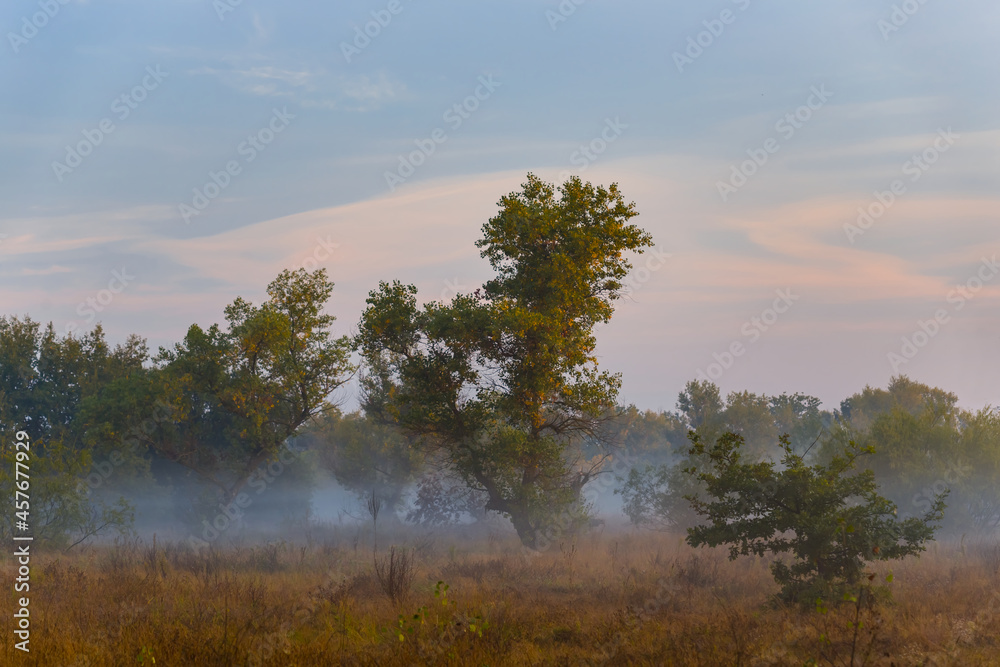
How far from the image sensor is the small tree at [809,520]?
14117 mm

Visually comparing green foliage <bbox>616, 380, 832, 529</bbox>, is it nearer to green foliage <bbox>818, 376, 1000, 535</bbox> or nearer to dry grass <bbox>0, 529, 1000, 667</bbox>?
green foliage <bbox>818, 376, 1000, 535</bbox>

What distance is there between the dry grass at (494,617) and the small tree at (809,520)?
896 millimetres

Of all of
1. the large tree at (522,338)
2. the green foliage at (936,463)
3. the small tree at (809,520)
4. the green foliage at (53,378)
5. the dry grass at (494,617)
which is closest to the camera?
the dry grass at (494,617)

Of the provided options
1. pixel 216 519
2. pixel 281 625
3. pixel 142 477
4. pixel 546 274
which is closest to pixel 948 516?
pixel 546 274

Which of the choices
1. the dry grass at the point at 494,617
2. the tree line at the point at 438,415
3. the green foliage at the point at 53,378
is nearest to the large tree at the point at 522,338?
the tree line at the point at 438,415

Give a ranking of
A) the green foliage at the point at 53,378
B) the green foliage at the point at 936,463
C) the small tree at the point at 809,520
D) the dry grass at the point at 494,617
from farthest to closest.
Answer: the green foliage at the point at 53,378, the green foliage at the point at 936,463, the small tree at the point at 809,520, the dry grass at the point at 494,617

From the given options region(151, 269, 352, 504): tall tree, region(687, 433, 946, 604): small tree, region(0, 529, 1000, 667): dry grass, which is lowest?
region(0, 529, 1000, 667): dry grass

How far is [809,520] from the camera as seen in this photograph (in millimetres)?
14289

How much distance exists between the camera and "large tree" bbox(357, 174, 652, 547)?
82.4ft

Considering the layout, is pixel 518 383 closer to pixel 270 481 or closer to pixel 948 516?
pixel 948 516

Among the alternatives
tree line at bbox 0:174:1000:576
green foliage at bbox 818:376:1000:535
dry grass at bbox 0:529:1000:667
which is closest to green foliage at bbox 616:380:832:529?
tree line at bbox 0:174:1000:576

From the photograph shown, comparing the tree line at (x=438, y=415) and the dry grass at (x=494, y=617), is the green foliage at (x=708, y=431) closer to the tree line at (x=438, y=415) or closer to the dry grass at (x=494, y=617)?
the tree line at (x=438, y=415)

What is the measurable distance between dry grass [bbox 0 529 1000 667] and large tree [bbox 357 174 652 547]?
5525 mm

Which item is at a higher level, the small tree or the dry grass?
the small tree
